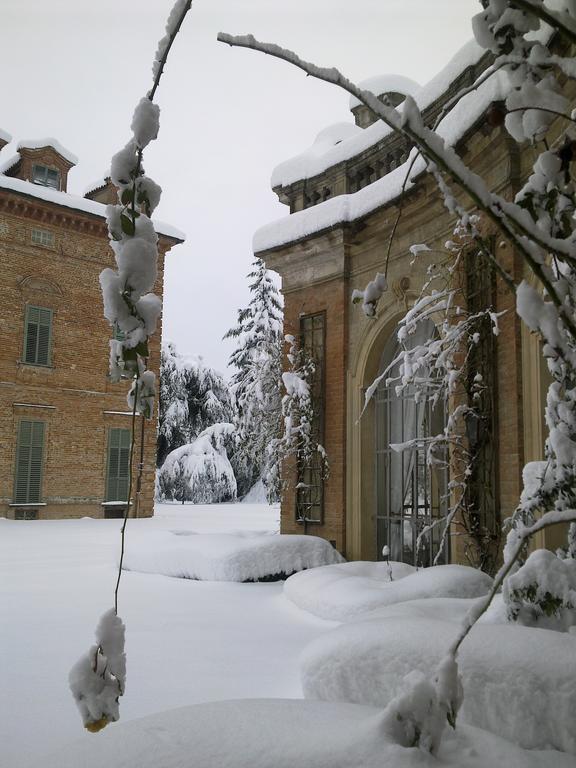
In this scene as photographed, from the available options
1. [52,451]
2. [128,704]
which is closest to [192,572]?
[128,704]

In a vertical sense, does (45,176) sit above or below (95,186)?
below

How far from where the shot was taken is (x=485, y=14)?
4.40ft

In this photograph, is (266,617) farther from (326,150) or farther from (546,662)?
(326,150)

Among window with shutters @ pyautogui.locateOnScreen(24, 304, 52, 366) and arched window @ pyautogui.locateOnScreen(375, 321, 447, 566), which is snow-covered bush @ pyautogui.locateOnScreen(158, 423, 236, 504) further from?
arched window @ pyautogui.locateOnScreen(375, 321, 447, 566)

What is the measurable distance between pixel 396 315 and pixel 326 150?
3.27 metres

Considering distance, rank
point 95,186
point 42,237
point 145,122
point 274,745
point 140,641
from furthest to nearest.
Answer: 1. point 95,186
2. point 42,237
3. point 140,641
4. point 274,745
5. point 145,122

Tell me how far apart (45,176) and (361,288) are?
43.7 ft

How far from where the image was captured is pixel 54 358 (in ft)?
57.8

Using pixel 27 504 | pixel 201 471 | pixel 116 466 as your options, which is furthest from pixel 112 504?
pixel 201 471

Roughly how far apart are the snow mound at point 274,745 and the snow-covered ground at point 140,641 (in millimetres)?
142

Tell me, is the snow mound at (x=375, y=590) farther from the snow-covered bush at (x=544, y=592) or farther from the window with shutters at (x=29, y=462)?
the window with shutters at (x=29, y=462)

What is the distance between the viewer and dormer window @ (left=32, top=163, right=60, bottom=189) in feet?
60.3

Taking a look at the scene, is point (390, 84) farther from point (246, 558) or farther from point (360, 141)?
point (246, 558)

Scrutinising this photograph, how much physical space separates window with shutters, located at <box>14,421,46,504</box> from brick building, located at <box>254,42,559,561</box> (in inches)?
394
